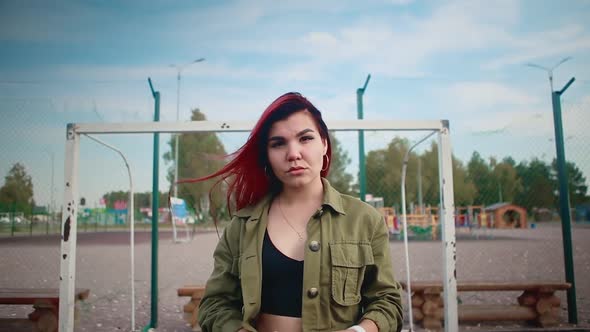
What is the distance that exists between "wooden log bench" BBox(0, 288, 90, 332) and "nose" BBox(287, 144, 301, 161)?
3345 mm

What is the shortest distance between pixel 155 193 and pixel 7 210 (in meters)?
2.39

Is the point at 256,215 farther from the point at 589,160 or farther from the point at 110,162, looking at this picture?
the point at 589,160

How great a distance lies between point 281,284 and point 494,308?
374 cm

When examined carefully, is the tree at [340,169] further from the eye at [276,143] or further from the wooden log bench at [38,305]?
the wooden log bench at [38,305]

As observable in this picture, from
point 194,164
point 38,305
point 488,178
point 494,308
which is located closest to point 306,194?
point 38,305

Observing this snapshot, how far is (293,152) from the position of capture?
54.4 inches

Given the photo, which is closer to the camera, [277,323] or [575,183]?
[277,323]

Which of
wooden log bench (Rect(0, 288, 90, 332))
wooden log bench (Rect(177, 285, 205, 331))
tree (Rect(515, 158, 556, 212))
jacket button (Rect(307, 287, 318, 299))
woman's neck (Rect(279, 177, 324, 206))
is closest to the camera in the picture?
jacket button (Rect(307, 287, 318, 299))

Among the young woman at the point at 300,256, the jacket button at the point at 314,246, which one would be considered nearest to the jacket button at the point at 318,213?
the young woman at the point at 300,256

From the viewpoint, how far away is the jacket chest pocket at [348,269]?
4.39ft

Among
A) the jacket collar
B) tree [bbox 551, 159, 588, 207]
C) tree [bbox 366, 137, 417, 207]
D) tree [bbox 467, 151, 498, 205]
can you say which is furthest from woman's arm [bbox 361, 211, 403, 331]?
tree [bbox 467, 151, 498, 205]

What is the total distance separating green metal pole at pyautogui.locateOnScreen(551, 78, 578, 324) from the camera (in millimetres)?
4012

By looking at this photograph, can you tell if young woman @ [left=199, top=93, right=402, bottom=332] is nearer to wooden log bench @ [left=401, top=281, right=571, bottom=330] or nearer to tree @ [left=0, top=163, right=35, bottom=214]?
wooden log bench @ [left=401, top=281, right=571, bottom=330]

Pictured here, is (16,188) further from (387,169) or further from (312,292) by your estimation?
(312,292)
